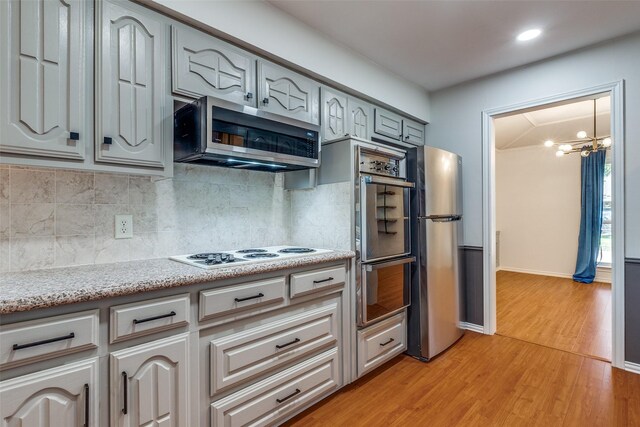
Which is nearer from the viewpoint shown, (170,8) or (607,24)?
(170,8)

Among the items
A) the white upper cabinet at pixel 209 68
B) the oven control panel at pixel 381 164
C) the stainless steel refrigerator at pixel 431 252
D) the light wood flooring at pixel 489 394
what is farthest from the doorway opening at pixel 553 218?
the white upper cabinet at pixel 209 68

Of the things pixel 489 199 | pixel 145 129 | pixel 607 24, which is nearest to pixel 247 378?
pixel 145 129

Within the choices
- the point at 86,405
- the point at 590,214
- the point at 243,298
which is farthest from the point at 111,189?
the point at 590,214

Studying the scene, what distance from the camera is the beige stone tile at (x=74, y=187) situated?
1530 mm

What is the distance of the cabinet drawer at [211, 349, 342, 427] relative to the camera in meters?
1.50

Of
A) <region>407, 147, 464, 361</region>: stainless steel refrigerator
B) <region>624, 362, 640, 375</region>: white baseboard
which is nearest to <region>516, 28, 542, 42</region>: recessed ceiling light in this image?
<region>407, 147, 464, 361</region>: stainless steel refrigerator

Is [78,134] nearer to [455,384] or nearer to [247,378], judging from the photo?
[247,378]

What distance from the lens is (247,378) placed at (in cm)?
157

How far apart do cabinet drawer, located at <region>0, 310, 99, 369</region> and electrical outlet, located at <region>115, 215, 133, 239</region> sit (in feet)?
2.20

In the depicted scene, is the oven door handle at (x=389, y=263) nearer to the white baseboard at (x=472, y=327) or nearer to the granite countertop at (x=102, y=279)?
the granite countertop at (x=102, y=279)

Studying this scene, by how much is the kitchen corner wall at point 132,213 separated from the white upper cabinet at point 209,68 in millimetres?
482

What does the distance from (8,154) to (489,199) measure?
3390 millimetres

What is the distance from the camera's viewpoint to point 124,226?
1.71 m

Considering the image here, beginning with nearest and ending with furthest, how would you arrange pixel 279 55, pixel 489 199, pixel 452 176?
1. pixel 279 55
2. pixel 452 176
3. pixel 489 199
